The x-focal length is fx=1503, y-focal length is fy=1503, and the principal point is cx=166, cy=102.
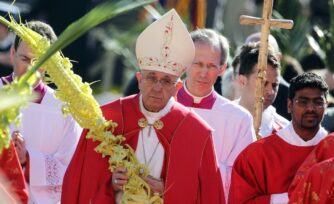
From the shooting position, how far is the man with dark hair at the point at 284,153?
918 cm

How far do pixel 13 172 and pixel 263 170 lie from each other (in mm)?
1564

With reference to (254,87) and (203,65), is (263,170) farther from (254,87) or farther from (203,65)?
(254,87)

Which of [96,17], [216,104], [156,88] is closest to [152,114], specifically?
[156,88]

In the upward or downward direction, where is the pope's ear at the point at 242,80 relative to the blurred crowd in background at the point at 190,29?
downward

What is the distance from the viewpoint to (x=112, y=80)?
21156 millimetres

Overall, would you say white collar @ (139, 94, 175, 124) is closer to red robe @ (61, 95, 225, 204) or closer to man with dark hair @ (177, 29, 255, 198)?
red robe @ (61, 95, 225, 204)

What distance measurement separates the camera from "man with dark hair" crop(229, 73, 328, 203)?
918 cm

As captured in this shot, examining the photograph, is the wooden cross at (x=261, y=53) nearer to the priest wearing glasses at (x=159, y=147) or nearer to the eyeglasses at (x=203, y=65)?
the eyeglasses at (x=203, y=65)

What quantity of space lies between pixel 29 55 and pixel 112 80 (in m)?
11.8

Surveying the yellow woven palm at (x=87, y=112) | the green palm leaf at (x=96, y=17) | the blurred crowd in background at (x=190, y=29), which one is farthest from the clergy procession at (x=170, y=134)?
the green palm leaf at (x=96, y=17)

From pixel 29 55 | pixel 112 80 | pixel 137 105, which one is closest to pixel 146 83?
pixel 137 105

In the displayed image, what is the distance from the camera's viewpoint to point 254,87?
10.3 metres

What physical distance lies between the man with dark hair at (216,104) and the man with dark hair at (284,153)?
460 mm

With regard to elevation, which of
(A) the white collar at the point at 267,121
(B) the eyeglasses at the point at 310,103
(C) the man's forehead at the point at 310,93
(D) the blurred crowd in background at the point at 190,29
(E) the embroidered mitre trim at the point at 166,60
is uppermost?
(D) the blurred crowd in background at the point at 190,29
